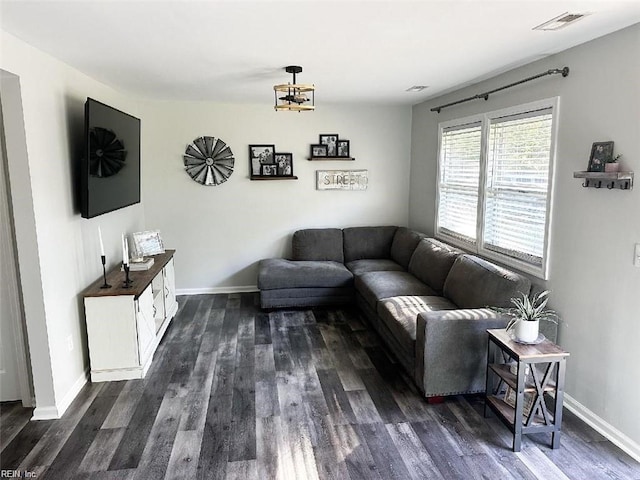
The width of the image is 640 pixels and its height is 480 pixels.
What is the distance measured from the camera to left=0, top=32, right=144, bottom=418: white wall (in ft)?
8.93

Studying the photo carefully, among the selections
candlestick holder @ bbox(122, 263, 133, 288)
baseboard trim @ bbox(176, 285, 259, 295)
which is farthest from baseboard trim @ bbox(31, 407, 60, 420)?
baseboard trim @ bbox(176, 285, 259, 295)

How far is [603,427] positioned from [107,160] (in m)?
3.94

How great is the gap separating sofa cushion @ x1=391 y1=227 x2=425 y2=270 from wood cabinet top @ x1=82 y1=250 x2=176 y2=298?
104 inches

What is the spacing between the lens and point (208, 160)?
5477 mm


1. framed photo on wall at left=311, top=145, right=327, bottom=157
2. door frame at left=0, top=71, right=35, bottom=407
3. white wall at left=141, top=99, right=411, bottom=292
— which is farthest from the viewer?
framed photo on wall at left=311, top=145, right=327, bottom=157

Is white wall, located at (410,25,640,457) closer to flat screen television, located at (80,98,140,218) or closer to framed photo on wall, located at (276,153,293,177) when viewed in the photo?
framed photo on wall, located at (276,153,293,177)

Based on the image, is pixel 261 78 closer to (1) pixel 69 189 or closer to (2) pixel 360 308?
(1) pixel 69 189

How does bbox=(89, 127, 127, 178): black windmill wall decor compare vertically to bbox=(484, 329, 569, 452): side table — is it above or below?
above

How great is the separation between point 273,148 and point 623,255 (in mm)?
3975

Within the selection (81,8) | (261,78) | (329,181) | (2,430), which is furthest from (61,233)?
(329,181)

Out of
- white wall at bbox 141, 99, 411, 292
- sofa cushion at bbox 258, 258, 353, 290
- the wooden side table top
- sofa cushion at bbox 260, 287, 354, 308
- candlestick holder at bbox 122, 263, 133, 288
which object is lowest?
sofa cushion at bbox 260, 287, 354, 308

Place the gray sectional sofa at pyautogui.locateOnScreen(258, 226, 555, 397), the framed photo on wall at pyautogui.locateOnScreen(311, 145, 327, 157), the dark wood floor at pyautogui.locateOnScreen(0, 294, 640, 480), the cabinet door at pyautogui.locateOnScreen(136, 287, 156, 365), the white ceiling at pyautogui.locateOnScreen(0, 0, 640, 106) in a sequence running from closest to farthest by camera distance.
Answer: the white ceiling at pyautogui.locateOnScreen(0, 0, 640, 106) < the dark wood floor at pyautogui.locateOnScreen(0, 294, 640, 480) < the gray sectional sofa at pyautogui.locateOnScreen(258, 226, 555, 397) < the cabinet door at pyautogui.locateOnScreen(136, 287, 156, 365) < the framed photo on wall at pyautogui.locateOnScreen(311, 145, 327, 157)

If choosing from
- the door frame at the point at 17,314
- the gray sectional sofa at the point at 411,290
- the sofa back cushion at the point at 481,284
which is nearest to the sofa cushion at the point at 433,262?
the gray sectional sofa at the point at 411,290

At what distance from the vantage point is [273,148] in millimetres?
5594
